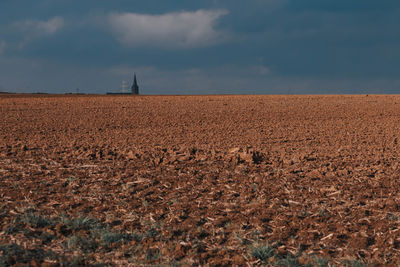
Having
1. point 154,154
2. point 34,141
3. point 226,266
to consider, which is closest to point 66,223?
point 226,266

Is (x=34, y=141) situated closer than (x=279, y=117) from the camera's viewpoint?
Yes

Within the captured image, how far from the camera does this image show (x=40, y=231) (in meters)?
5.04

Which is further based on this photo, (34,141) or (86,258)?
(34,141)

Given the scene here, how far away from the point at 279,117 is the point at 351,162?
1405 centimetres

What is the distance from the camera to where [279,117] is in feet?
76.9

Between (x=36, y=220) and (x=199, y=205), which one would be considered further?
(x=199, y=205)

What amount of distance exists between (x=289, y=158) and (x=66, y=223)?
6.32m

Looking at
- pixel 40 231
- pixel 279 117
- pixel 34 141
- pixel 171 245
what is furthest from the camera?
pixel 279 117

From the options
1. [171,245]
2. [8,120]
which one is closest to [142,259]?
[171,245]

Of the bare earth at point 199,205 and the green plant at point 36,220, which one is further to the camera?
the green plant at point 36,220

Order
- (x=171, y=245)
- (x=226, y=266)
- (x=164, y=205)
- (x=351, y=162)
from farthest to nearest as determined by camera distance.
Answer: (x=351, y=162) < (x=164, y=205) < (x=171, y=245) < (x=226, y=266)

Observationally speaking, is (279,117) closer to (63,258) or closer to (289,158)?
(289,158)

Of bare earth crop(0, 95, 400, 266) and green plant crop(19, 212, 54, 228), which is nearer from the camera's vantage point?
bare earth crop(0, 95, 400, 266)

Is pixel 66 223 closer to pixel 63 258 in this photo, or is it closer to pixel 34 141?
pixel 63 258
